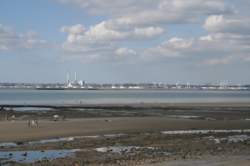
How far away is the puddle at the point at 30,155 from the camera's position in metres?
22.5

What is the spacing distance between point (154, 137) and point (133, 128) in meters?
8.35

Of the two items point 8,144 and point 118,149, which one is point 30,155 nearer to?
point 118,149

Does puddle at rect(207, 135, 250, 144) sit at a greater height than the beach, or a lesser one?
lesser

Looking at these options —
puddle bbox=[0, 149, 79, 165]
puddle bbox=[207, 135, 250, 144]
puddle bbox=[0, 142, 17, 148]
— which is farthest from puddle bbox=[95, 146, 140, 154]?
puddle bbox=[207, 135, 250, 144]

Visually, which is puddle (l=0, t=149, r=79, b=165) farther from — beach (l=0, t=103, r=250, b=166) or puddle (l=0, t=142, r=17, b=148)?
puddle (l=0, t=142, r=17, b=148)

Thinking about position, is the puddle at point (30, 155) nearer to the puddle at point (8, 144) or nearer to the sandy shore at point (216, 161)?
the puddle at point (8, 144)

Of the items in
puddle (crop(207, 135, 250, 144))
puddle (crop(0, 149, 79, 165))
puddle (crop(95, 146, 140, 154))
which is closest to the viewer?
puddle (crop(0, 149, 79, 165))

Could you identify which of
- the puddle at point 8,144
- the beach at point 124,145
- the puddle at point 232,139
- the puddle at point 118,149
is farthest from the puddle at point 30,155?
the puddle at point 232,139

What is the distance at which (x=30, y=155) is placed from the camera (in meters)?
24.2

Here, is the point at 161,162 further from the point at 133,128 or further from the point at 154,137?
the point at 133,128

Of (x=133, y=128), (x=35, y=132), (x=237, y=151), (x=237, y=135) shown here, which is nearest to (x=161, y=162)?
(x=237, y=151)

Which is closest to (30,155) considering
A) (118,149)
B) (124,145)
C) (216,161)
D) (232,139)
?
(118,149)

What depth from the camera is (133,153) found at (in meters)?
24.2

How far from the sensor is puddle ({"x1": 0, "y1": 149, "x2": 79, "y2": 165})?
22.5m
